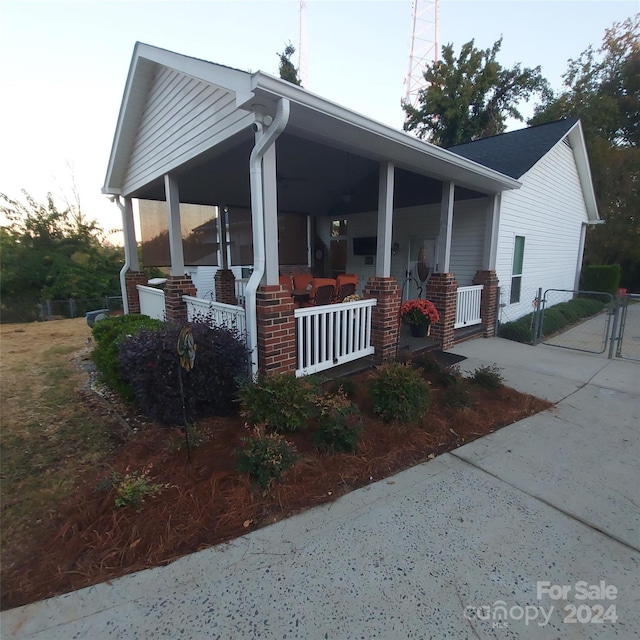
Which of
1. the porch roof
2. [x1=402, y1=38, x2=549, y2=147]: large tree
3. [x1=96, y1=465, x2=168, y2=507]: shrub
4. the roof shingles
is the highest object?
[x1=402, y1=38, x2=549, y2=147]: large tree

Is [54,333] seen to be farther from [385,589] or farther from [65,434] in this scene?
[385,589]

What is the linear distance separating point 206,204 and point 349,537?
23.5 ft

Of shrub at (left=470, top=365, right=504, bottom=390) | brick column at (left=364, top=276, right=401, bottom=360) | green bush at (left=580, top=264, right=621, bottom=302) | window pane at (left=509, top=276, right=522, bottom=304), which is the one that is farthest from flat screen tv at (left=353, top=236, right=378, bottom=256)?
green bush at (left=580, top=264, right=621, bottom=302)

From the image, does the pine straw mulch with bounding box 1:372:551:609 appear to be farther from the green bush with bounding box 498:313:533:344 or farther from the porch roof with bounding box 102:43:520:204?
the green bush with bounding box 498:313:533:344

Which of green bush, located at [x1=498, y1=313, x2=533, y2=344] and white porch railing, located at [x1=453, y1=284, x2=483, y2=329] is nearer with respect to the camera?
white porch railing, located at [x1=453, y1=284, x2=483, y2=329]

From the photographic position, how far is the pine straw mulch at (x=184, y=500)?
1.81 meters

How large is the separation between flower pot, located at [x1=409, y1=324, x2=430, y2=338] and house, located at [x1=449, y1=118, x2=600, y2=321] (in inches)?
104

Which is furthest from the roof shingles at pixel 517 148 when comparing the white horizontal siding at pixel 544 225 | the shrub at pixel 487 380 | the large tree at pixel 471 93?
the large tree at pixel 471 93

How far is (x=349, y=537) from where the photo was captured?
202 cm

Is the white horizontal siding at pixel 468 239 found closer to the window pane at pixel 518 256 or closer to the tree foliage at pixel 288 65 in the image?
the window pane at pixel 518 256

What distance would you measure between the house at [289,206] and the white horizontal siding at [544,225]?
686 mm

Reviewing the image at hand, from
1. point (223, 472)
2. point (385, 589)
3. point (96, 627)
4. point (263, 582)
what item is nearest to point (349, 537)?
point (385, 589)

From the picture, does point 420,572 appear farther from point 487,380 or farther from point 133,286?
point 133,286

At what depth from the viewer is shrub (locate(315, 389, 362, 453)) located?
109 inches
